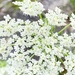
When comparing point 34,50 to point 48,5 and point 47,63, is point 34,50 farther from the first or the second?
point 48,5

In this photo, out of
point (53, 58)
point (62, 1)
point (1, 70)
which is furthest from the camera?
point (62, 1)

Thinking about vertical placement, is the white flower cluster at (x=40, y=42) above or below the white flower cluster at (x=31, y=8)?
below

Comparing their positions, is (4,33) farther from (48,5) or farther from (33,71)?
(48,5)

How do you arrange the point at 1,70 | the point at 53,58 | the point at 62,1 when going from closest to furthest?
the point at 53,58 < the point at 1,70 < the point at 62,1

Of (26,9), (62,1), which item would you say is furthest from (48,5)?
(26,9)

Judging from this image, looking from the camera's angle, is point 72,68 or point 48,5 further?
point 48,5

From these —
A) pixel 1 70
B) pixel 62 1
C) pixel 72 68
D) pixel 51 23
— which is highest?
pixel 62 1

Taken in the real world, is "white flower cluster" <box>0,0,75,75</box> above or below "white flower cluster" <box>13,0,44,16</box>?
below

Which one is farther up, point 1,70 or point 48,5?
point 48,5

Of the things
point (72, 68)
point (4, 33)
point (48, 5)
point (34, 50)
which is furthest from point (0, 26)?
point (48, 5)
